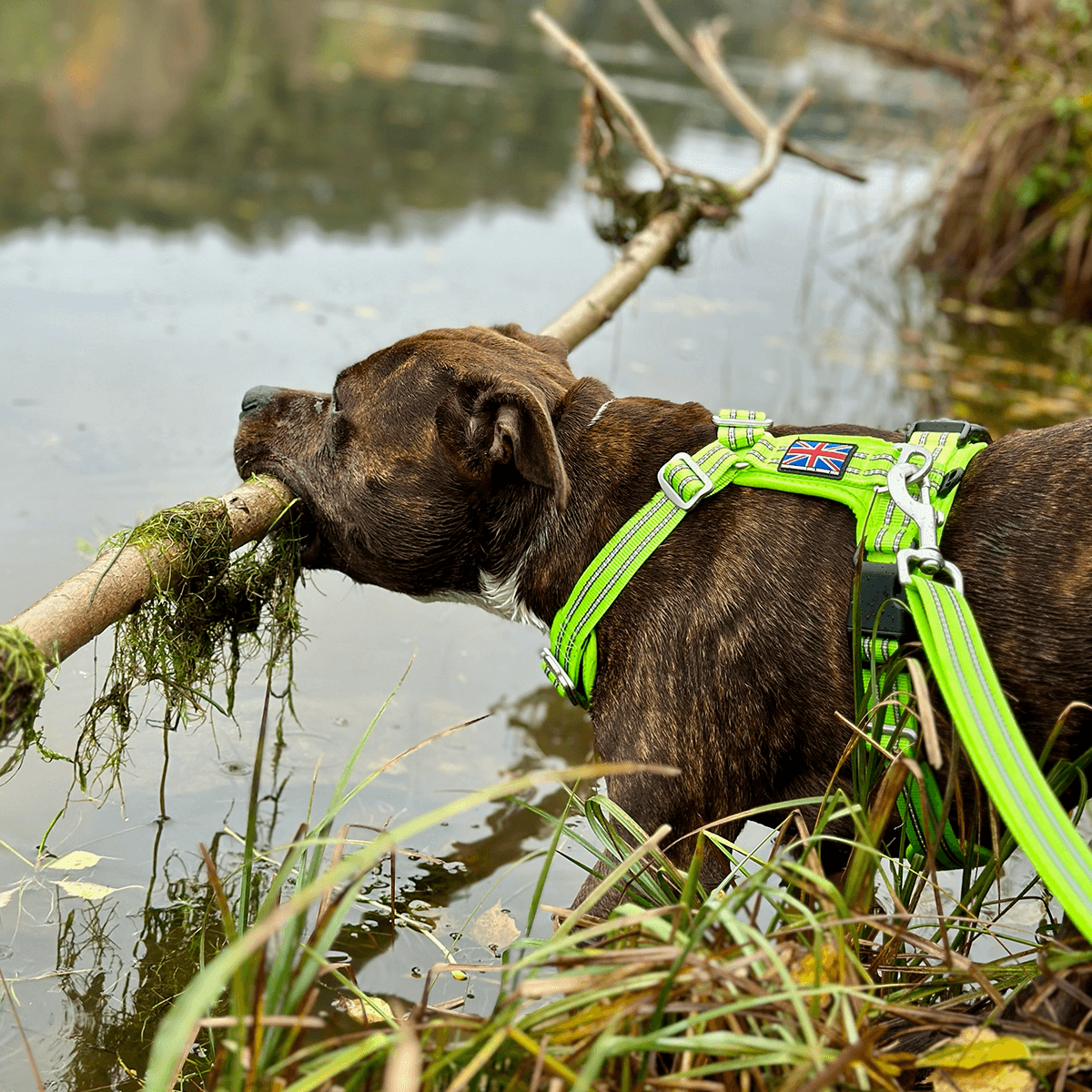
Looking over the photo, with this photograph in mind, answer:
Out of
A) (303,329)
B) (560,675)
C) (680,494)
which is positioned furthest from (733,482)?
(303,329)

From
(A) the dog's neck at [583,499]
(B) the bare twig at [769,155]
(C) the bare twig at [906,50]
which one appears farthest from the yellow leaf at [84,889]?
(C) the bare twig at [906,50]

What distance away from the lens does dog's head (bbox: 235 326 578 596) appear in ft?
11.3

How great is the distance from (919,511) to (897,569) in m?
0.16

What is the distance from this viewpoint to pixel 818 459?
3119 millimetres

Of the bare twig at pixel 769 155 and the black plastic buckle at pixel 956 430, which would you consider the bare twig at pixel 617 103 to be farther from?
the black plastic buckle at pixel 956 430

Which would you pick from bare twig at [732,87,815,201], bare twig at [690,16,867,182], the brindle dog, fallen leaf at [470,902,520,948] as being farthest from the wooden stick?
bare twig at [690,16,867,182]

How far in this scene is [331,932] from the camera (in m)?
1.95

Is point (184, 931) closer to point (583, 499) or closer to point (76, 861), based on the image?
point (76, 861)

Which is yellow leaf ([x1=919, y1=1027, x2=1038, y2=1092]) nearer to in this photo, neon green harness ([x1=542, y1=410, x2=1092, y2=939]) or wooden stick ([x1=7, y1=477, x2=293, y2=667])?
neon green harness ([x1=542, y1=410, x2=1092, y2=939])

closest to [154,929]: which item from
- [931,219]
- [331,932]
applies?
[331,932]

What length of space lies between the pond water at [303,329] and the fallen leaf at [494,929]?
41 mm

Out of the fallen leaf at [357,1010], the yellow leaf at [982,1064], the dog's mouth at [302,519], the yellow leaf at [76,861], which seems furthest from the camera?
the dog's mouth at [302,519]

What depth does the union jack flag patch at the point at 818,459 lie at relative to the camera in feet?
10.1

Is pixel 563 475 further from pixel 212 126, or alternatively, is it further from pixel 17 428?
pixel 212 126
